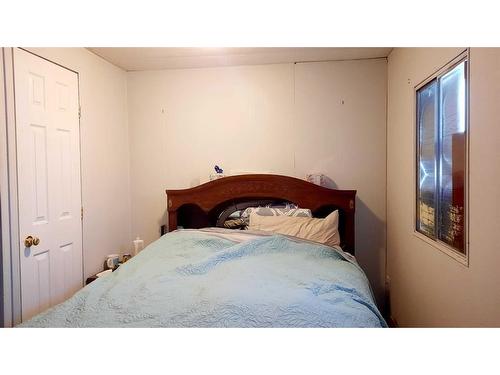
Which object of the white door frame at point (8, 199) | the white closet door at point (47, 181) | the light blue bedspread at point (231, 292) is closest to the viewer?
the light blue bedspread at point (231, 292)

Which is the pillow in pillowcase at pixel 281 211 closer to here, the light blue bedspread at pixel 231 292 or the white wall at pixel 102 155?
the light blue bedspread at pixel 231 292

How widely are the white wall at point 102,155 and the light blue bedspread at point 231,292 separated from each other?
0.80m

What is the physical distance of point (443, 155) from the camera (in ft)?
5.46

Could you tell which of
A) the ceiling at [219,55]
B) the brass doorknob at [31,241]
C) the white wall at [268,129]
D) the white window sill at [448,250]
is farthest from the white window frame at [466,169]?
the brass doorknob at [31,241]

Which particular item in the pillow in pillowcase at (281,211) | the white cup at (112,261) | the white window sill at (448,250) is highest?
the pillow in pillowcase at (281,211)

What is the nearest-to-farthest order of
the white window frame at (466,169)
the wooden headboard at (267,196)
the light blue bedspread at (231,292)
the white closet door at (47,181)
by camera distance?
the light blue bedspread at (231,292), the white window frame at (466,169), the white closet door at (47,181), the wooden headboard at (267,196)

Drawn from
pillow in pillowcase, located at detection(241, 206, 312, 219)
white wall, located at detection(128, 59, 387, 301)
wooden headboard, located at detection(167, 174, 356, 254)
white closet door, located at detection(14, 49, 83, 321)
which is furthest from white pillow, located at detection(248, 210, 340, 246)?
white closet door, located at detection(14, 49, 83, 321)

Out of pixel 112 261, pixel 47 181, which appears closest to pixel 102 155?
pixel 47 181

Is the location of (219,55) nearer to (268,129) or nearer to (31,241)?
(268,129)

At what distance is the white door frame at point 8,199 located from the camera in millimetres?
1697

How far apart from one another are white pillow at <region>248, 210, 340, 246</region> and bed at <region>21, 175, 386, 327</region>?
14 centimetres

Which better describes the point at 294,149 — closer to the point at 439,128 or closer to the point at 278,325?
the point at 439,128

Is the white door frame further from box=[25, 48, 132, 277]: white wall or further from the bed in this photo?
the bed
